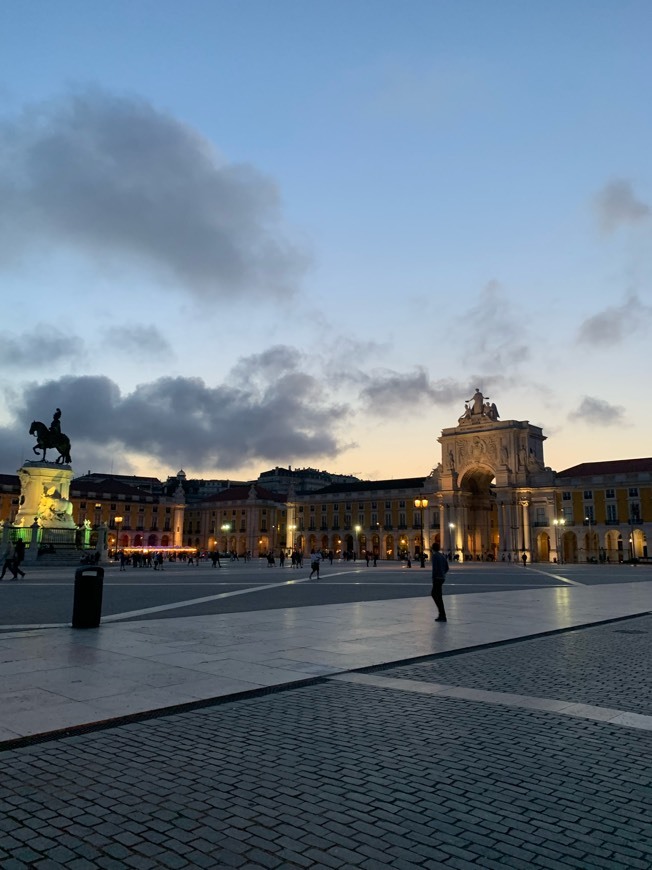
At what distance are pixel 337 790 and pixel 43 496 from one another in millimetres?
53167

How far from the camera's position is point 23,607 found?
16172 mm

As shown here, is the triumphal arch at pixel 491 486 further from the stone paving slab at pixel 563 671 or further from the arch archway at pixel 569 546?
the stone paving slab at pixel 563 671

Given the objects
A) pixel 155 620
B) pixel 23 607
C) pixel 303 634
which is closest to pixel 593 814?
pixel 303 634

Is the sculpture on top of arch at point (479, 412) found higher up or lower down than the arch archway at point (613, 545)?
higher up

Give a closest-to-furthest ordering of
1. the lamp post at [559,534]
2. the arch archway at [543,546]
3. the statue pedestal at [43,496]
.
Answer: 1. the statue pedestal at [43,496]
2. the lamp post at [559,534]
3. the arch archway at [543,546]

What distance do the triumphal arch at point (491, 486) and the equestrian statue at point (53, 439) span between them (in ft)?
183

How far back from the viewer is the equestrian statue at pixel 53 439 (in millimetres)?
54281

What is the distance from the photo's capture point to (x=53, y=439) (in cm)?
5469

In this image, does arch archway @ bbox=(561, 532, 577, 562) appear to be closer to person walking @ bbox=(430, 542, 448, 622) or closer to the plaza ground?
person walking @ bbox=(430, 542, 448, 622)

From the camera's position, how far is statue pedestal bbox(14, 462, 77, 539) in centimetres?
5181

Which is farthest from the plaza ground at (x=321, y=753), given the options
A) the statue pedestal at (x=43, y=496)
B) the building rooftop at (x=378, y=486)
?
the building rooftop at (x=378, y=486)

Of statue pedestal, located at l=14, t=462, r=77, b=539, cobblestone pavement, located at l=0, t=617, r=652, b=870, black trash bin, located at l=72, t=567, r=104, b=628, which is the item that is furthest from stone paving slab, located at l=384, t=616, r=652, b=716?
statue pedestal, located at l=14, t=462, r=77, b=539

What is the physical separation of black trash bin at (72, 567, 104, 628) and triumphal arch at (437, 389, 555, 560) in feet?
263

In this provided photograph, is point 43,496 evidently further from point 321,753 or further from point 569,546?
point 569,546
